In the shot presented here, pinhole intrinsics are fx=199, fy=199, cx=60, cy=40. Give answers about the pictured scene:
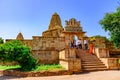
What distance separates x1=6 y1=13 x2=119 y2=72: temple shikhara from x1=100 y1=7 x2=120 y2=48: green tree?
1709mm

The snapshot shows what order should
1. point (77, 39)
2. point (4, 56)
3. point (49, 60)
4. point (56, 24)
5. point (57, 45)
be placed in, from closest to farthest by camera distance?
1. point (4, 56)
2. point (49, 60)
3. point (57, 45)
4. point (77, 39)
5. point (56, 24)

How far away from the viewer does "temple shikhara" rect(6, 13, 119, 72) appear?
17.0m

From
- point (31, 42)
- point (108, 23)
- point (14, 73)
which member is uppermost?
point (108, 23)

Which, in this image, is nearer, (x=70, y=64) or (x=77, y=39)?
(x=70, y=64)

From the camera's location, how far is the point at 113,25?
24609 millimetres

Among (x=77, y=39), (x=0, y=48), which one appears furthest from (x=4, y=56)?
(x=77, y=39)

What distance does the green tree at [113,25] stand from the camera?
23.9 m

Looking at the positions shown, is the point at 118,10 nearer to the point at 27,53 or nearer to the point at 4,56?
the point at 27,53

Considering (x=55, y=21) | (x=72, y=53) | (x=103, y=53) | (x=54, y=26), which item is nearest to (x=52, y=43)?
(x=72, y=53)

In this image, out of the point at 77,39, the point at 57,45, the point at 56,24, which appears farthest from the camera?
the point at 56,24

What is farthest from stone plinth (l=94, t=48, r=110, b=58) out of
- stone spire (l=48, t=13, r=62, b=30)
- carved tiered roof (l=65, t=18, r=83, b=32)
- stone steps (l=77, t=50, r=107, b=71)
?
stone spire (l=48, t=13, r=62, b=30)

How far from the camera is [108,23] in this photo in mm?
25609

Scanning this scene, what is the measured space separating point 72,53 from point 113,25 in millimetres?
9077

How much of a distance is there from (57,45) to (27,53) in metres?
A: 7.24
